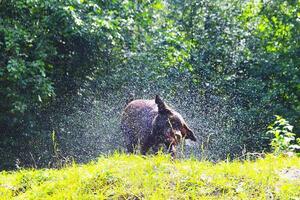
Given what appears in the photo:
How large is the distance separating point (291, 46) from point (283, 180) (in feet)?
36.8

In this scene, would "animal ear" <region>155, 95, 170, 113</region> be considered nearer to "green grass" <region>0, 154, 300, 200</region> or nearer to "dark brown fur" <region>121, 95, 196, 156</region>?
"dark brown fur" <region>121, 95, 196, 156</region>

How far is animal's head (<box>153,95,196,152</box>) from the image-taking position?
5824mm

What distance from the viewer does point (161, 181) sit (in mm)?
4004

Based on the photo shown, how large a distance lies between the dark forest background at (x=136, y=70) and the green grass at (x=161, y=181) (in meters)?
5.28

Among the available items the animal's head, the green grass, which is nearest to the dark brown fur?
the animal's head

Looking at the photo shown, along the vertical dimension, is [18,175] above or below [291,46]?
below

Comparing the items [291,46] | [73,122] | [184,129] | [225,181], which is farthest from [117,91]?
[225,181]

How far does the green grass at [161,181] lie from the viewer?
3.83 m

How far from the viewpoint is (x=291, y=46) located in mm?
14414

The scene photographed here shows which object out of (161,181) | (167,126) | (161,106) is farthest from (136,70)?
(161,181)

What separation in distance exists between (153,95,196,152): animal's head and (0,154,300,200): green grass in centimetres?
123

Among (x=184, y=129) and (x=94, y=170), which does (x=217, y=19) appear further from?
(x=94, y=170)

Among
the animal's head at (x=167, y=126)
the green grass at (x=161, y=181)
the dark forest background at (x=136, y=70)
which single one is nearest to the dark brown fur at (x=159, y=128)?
the animal's head at (x=167, y=126)

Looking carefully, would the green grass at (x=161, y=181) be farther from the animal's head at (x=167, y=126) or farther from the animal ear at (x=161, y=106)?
the animal ear at (x=161, y=106)
